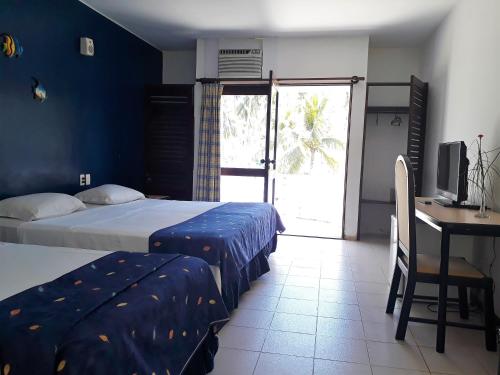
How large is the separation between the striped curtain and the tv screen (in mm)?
2683

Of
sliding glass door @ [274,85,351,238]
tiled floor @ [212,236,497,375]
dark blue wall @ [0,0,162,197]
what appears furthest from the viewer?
sliding glass door @ [274,85,351,238]

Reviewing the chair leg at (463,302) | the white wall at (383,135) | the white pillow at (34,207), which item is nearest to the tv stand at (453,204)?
the chair leg at (463,302)

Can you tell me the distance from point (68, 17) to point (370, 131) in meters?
3.88

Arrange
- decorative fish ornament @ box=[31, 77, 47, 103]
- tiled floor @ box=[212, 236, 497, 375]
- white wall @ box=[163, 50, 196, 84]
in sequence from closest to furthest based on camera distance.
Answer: tiled floor @ box=[212, 236, 497, 375]
decorative fish ornament @ box=[31, 77, 47, 103]
white wall @ box=[163, 50, 196, 84]

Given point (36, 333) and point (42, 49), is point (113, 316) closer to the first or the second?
point (36, 333)

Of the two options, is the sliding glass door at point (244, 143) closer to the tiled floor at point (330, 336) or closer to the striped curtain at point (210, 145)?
the striped curtain at point (210, 145)

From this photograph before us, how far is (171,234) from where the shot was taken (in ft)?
7.55

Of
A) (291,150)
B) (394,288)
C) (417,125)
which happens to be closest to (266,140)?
(417,125)

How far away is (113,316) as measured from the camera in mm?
1129

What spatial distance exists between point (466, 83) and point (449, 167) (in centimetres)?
90

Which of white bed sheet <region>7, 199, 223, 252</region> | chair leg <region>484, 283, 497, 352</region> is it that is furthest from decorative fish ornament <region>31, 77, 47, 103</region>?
chair leg <region>484, 283, 497, 352</region>

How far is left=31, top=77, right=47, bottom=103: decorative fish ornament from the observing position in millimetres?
3025

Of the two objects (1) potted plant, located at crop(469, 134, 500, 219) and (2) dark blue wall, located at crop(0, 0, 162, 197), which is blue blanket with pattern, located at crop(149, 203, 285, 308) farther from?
(1) potted plant, located at crop(469, 134, 500, 219)

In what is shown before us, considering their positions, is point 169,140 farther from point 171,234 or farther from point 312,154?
point 312,154
